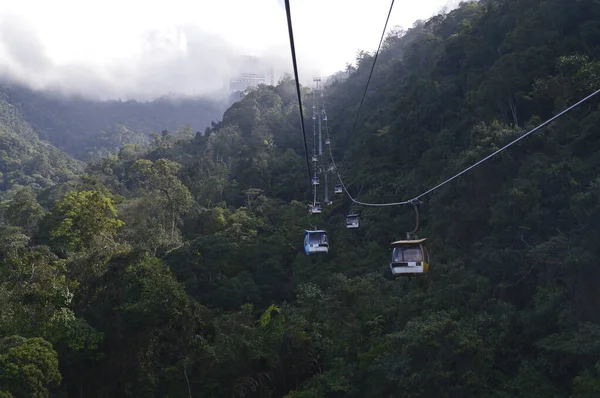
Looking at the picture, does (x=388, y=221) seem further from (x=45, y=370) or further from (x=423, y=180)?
(x=45, y=370)

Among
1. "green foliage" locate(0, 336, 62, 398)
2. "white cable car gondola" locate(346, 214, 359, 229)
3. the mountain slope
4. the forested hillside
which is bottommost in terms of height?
"green foliage" locate(0, 336, 62, 398)

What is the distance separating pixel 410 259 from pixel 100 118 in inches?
4656

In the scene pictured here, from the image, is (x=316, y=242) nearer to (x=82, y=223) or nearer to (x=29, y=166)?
(x=82, y=223)

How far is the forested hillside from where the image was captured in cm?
10394

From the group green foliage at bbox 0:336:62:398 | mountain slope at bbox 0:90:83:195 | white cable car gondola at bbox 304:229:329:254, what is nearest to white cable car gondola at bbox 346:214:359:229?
white cable car gondola at bbox 304:229:329:254

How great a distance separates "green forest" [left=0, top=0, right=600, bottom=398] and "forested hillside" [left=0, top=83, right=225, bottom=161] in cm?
7523

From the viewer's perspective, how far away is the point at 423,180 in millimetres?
24281

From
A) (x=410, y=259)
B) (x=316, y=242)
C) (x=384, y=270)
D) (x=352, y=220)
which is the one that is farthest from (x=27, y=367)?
(x=384, y=270)

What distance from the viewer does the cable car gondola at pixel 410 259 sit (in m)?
12.1

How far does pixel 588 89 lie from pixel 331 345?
1193cm

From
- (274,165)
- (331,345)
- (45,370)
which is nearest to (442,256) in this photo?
(331,345)

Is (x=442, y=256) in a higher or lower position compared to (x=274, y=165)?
lower

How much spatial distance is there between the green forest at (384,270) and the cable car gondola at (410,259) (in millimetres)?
3098

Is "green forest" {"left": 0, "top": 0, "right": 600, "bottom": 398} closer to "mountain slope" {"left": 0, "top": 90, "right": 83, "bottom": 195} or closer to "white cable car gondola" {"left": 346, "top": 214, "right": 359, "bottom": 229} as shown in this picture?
"white cable car gondola" {"left": 346, "top": 214, "right": 359, "bottom": 229}
